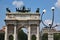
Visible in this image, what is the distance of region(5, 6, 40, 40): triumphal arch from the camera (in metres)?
55.6

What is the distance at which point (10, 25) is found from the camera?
5666 cm

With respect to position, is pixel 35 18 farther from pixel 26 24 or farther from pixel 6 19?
pixel 6 19

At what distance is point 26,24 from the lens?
56.2 meters

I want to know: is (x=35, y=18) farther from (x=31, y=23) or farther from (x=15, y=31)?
(x=15, y=31)

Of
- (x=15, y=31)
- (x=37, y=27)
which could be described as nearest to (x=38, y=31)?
(x=37, y=27)

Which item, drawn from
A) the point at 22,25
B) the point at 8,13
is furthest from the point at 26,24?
the point at 8,13

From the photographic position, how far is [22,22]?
56.2m

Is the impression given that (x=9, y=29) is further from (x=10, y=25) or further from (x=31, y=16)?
(x=31, y=16)

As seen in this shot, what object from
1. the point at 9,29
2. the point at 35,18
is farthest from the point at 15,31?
the point at 35,18

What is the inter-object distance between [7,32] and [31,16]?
586 centimetres

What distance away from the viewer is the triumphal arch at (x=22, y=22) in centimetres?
5559

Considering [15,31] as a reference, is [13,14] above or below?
above

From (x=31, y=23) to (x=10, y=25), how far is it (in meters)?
4.41

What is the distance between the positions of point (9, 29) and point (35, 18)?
581 centimetres
